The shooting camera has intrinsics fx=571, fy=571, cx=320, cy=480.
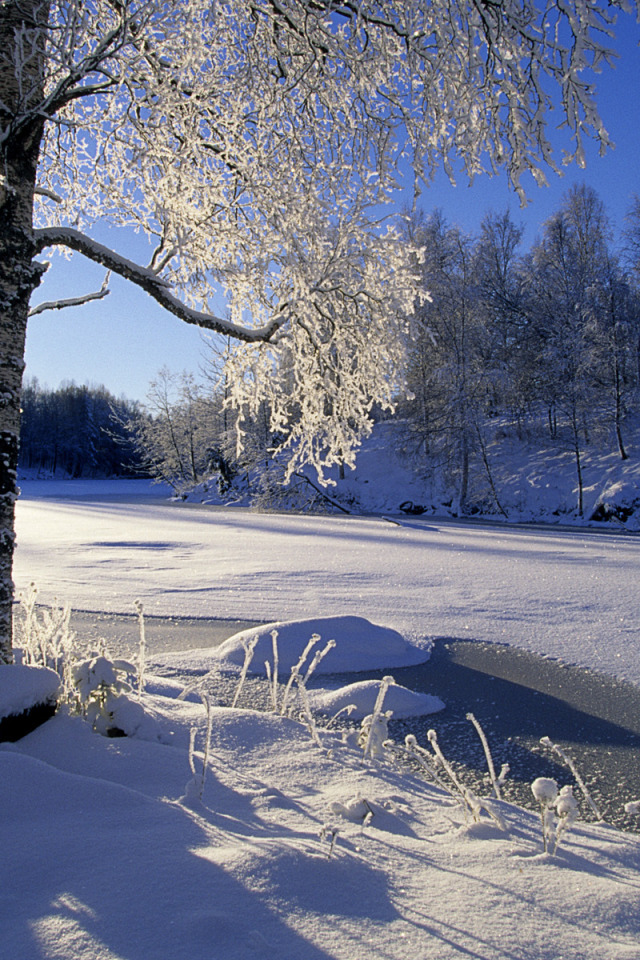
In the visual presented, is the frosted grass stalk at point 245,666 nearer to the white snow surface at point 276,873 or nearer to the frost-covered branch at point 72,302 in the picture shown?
the white snow surface at point 276,873

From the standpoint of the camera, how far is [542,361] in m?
28.9

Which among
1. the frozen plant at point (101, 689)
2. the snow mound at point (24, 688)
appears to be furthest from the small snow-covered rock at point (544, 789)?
the snow mound at point (24, 688)

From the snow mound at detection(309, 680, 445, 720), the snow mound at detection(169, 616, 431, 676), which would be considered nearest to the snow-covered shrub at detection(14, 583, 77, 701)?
the snow mound at detection(169, 616, 431, 676)

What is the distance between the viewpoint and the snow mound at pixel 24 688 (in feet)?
8.45

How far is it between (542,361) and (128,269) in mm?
→ 28532

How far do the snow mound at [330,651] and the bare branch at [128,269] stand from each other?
2.49 meters

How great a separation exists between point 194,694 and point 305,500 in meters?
20.2

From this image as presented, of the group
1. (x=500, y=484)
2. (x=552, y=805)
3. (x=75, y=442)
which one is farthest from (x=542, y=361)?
(x=75, y=442)

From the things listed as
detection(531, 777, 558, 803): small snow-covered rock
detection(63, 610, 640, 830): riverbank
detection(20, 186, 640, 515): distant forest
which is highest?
detection(20, 186, 640, 515): distant forest

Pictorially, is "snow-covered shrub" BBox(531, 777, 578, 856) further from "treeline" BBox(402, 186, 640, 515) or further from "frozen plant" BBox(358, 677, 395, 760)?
"treeline" BBox(402, 186, 640, 515)

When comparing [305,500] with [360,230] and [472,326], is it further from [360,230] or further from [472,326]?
[360,230]

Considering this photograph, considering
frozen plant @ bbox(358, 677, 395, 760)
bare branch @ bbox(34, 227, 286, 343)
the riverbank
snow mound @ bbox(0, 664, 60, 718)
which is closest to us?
snow mound @ bbox(0, 664, 60, 718)

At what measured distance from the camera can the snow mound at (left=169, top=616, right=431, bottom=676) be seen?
4.80m

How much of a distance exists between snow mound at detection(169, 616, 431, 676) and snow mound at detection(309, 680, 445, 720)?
0.76 m
